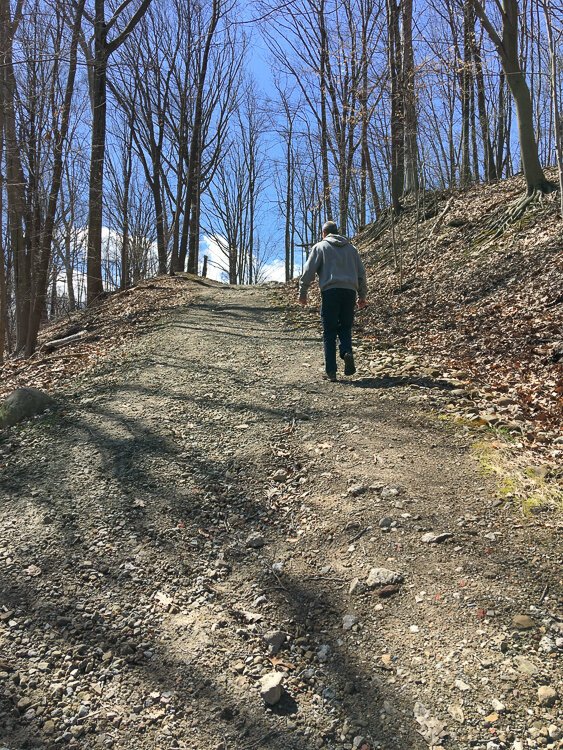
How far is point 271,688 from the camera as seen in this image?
86.6 inches

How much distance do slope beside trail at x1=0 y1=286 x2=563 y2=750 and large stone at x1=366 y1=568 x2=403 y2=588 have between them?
0.02 meters

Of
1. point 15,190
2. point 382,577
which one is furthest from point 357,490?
point 15,190

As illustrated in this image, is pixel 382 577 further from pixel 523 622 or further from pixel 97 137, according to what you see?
pixel 97 137

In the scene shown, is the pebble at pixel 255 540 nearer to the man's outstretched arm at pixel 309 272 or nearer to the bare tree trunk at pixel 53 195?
the man's outstretched arm at pixel 309 272

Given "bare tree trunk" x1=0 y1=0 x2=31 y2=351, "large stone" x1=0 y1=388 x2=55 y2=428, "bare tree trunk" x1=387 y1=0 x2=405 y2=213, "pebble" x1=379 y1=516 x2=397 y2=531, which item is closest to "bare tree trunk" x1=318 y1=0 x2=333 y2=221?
"bare tree trunk" x1=387 y1=0 x2=405 y2=213

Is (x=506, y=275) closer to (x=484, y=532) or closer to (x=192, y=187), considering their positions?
(x=484, y=532)

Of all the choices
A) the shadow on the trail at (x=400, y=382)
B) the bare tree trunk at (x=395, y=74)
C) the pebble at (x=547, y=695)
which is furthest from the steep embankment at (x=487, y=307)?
the bare tree trunk at (x=395, y=74)

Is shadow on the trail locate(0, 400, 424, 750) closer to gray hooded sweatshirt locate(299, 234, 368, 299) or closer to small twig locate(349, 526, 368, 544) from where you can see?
small twig locate(349, 526, 368, 544)

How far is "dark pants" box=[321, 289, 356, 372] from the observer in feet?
19.6

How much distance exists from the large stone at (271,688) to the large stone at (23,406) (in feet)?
14.6

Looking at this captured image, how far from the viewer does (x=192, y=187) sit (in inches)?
842

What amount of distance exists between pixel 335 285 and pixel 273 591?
12.8 ft

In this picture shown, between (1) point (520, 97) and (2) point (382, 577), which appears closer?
(2) point (382, 577)

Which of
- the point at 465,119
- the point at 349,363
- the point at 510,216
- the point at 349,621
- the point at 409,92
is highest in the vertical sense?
the point at 465,119
